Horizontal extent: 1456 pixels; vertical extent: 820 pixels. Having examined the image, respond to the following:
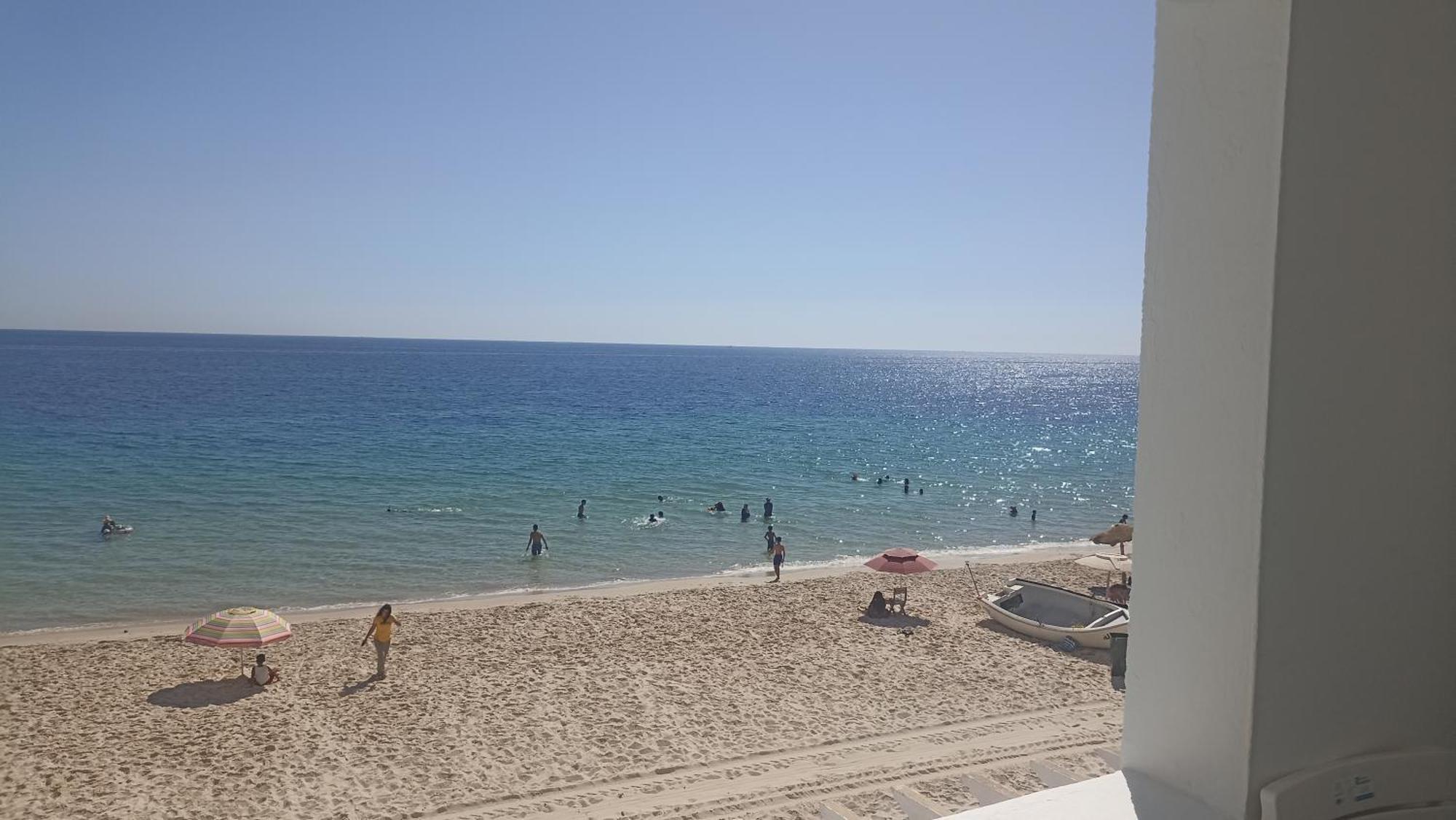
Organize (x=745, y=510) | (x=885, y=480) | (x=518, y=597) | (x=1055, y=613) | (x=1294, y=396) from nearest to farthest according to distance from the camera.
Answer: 1. (x=1294, y=396)
2. (x=1055, y=613)
3. (x=518, y=597)
4. (x=745, y=510)
5. (x=885, y=480)

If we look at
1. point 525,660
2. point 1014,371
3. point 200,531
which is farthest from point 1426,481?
point 1014,371

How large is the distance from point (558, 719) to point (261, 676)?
14.6ft

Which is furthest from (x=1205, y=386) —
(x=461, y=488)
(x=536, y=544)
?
(x=461, y=488)

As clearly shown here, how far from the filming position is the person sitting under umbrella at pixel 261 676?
1191 cm

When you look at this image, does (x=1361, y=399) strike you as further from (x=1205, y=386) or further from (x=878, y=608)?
(x=878, y=608)

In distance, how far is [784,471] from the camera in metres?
40.7

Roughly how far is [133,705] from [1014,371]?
644 ft

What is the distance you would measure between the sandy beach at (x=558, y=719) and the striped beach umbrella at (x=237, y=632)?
27.8 inches

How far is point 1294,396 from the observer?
1.76m

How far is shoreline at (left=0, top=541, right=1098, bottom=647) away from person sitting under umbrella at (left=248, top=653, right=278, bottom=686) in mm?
3897

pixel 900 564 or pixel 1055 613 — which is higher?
pixel 900 564

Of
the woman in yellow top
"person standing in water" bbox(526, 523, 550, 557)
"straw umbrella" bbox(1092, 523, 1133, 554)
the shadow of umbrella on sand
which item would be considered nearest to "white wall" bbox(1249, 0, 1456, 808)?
the woman in yellow top

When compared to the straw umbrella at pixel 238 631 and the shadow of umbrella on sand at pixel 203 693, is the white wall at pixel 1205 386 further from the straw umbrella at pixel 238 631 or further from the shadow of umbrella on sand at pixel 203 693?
the shadow of umbrella on sand at pixel 203 693

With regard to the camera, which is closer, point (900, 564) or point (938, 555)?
point (900, 564)
